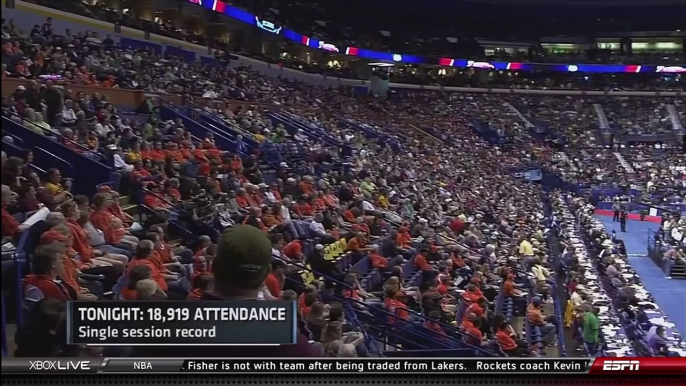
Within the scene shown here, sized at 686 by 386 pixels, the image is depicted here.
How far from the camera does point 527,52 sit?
2.29 meters

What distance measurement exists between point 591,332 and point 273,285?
3.28 feet

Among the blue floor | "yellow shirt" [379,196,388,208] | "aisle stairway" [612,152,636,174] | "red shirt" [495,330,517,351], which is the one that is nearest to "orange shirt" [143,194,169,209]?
"yellow shirt" [379,196,388,208]

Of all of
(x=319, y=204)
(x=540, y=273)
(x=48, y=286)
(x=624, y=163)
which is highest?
(x=624, y=163)

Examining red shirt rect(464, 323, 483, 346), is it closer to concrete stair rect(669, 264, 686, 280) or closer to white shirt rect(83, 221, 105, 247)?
concrete stair rect(669, 264, 686, 280)

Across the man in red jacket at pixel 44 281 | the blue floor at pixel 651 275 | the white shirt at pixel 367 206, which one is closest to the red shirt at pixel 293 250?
the white shirt at pixel 367 206

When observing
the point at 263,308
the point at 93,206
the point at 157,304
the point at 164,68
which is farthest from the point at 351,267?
the point at 164,68

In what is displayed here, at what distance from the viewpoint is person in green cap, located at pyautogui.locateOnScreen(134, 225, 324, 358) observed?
1789 mm

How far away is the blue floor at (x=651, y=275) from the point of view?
1909mm

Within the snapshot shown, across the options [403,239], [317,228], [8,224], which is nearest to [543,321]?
[403,239]

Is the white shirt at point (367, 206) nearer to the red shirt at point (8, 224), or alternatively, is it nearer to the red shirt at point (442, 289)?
the red shirt at point (442, 289)

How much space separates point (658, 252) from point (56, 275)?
1.90m

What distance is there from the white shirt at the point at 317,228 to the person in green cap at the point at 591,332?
0.88m

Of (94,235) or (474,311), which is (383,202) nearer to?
(474,311)

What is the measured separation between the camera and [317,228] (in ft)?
6.68
